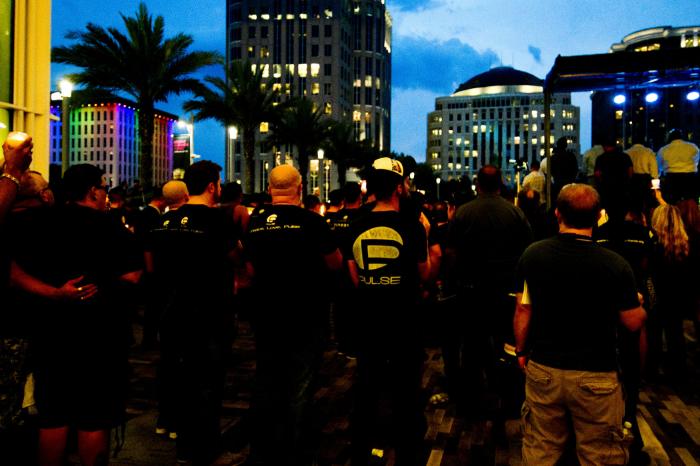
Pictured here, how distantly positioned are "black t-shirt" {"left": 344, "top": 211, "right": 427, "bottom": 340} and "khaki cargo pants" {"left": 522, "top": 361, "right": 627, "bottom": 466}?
1.01 m

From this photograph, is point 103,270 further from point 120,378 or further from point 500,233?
point 500,233

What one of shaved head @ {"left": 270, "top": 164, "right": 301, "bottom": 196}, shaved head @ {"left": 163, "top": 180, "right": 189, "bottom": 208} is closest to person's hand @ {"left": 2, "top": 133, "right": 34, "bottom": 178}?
shaved head @ {"left": 270, "top": 164, "right": 301, "bottom": 196}

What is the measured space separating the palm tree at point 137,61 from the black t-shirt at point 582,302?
66.9 ft

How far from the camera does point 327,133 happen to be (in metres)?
43.7

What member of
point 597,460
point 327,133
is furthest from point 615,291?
point 327,133

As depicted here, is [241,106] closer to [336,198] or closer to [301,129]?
[301,129]

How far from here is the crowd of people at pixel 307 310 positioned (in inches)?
126

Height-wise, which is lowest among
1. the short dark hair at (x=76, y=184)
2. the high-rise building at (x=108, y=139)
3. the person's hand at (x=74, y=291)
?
the person's hand at (x=74, y=291)

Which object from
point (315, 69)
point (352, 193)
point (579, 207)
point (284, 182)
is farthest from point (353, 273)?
point (315, 69)

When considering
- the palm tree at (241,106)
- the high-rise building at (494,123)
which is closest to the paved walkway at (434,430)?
the palm tree at (241,106)

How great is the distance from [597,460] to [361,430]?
4.96 feet

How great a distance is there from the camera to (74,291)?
11.3 ft

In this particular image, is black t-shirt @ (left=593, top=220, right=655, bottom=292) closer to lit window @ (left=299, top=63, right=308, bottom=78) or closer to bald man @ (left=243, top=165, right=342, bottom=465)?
bald man @ (left=243, top=165, right=342, bottom=465)

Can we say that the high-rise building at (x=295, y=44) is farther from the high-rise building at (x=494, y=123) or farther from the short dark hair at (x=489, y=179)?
the short dark hair at (x=489, y=179)
